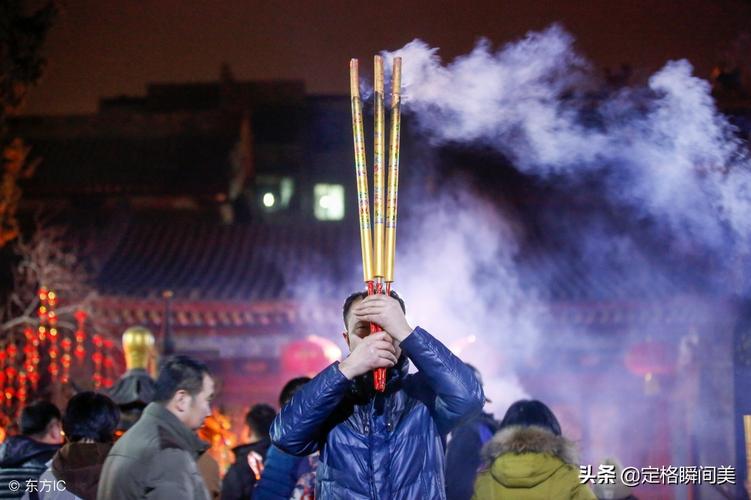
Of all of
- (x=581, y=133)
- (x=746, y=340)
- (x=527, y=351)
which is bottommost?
(x=746, y=340)

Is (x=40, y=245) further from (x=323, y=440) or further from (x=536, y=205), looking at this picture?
(x=323, y=440)

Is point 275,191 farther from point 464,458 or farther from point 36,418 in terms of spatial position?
point 464,458

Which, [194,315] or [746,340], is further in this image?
[194,315]

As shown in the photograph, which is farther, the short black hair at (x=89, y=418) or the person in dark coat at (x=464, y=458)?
the person in dark coat at (x=464, y=458)

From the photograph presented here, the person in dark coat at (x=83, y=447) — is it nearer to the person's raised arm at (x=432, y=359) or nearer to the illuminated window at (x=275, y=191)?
the person's raised arm at (x=432, y=359)

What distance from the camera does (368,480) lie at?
310 centimetres

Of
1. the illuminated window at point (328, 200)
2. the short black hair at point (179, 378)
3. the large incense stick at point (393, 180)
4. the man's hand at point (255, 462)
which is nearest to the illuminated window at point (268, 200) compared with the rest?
the illuminated window at point (328, 200)

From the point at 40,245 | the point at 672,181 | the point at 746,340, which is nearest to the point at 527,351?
the point at 672,181

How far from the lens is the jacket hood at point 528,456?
3906 millimetres

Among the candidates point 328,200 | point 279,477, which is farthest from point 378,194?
point 328,200

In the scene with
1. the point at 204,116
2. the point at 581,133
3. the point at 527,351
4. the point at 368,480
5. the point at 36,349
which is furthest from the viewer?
the point at 204,116

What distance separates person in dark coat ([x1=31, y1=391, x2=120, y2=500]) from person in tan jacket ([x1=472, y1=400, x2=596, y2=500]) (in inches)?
76.6

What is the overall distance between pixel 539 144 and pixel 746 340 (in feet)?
6.87

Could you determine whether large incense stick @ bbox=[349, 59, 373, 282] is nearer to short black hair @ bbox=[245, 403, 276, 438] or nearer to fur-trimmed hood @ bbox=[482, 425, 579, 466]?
fur-trimmed hood @ bbox=[482, 425, 579, 466]
